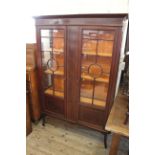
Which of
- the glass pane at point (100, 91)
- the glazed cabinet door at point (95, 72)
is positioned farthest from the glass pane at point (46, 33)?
the glass pane at point (100, 91)

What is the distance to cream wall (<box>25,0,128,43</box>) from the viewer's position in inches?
73.7

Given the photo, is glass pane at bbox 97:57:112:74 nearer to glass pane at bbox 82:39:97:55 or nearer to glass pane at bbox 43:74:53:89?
glass pane at bbox 82:39:97:55

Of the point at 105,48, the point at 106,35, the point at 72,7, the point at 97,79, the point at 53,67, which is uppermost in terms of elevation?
the point at 72,7

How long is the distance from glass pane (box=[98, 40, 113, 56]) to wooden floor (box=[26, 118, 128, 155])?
1334mm

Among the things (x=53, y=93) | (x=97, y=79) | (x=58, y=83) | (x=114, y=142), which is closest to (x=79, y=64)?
(x=97, y=79)

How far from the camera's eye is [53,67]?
2.03 m

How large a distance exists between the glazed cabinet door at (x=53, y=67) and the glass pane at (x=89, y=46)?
272 mm

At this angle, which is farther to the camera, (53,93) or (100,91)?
(53,93)

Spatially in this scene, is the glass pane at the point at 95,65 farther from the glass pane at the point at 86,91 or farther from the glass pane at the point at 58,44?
the glass pane at the point at 58,44

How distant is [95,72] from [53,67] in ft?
2.19

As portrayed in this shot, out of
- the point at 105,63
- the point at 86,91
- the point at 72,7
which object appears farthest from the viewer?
the point at 72,7

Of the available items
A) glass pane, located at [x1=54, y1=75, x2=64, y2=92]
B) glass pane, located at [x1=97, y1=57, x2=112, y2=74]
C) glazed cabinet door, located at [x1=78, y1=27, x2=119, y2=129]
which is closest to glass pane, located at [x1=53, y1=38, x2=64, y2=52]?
glazed cabinet door, located at [x1=78, y1=27, x2=119, y2=129]

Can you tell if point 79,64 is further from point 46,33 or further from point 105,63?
point 46,33

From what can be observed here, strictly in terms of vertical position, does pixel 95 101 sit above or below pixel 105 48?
below
